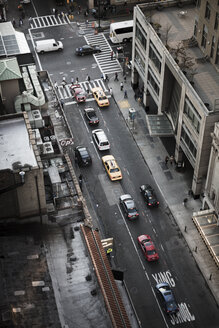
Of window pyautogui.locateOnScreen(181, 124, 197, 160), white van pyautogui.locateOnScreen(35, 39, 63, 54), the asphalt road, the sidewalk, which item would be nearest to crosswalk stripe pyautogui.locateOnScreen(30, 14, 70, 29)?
white van pyautogui.locateOnScreen(35, 39, 63, 54)

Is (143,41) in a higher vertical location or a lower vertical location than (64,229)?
higher

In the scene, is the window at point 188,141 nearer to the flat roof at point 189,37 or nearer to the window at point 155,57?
the flat roof at point 189,37

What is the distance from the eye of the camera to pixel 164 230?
273 feet

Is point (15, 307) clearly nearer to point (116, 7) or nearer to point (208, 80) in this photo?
point (208, 80)

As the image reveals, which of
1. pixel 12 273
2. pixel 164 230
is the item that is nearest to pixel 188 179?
pixel 164 230

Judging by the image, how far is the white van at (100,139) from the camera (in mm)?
96250

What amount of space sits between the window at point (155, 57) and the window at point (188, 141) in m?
14.1

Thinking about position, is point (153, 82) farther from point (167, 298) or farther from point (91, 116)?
point (167, 298)

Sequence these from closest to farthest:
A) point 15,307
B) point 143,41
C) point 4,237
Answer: point 15,307
point 4,237
point 143,41

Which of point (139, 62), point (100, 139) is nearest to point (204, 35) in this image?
point (139, 62)

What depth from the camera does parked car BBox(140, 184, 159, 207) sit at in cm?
8606

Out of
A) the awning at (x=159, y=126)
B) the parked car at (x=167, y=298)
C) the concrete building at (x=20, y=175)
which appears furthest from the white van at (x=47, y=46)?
the parked car at (x=167, y=298)

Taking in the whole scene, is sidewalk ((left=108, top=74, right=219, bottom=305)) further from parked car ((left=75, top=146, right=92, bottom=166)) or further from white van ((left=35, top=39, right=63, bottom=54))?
white van ((left=35, top=39, right=63, bottom=54))

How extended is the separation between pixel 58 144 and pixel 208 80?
26.1m
